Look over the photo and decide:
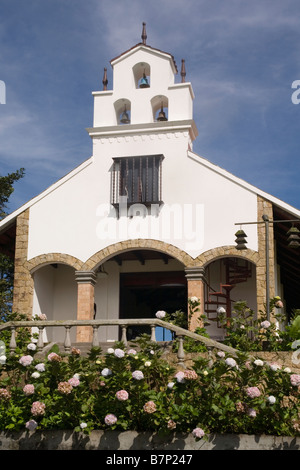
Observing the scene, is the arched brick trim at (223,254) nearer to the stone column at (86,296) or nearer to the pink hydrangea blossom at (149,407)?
the stone column at (86,296)

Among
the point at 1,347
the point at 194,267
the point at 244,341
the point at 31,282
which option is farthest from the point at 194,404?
the point at 31,282

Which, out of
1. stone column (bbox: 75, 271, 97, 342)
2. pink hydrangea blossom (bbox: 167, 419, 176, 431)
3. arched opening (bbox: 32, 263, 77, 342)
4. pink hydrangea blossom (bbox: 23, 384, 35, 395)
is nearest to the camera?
pink hydrangea blossom (bbox: 167, 419, 176, 431)

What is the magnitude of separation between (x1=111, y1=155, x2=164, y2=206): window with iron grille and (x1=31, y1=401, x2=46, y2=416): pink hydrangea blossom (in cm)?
786

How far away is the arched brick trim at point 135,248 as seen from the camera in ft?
53.5

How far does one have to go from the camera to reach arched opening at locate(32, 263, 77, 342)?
1802 cm

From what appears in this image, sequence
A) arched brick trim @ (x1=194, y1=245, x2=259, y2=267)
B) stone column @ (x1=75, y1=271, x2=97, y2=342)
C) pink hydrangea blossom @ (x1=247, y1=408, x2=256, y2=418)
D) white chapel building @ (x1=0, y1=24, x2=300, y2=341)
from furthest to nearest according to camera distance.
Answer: stone column @ (x1=75, y1=271, x2=97, y2=342) → white chapel building @ (x1=0, y1=24, x2=300, y2=341) → arched brick trim @ (x1=194, y1=245, x2=259, y2=267) → pink hydrangea blossom @ (x1=247, y1=408, x2=256, y2=418)

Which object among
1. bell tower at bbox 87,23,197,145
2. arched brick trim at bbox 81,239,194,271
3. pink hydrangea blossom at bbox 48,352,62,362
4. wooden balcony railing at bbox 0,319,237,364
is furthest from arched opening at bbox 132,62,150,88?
pink hydrangea blossom at bbox 48,352,62,362

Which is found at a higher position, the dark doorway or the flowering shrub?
the dark doorway

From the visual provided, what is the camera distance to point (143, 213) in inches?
660

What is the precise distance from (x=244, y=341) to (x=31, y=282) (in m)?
6.78

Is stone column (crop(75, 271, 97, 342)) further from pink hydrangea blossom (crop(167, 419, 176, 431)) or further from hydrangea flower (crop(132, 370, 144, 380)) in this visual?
pink hydrangea blossom (crop(167, 419, 176, 431))

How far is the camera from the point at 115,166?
1716cm
